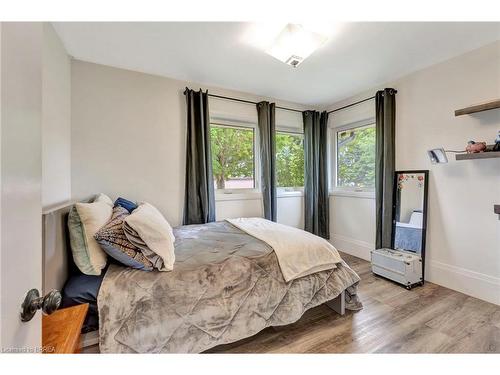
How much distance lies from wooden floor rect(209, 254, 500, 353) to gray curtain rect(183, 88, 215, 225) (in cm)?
158

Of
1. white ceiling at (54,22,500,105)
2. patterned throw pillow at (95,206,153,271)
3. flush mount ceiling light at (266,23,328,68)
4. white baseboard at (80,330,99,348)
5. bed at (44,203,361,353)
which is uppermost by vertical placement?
white ceiling at (54,22,500,105)

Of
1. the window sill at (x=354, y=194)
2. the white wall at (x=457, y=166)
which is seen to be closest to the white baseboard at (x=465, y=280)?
the white wall at (x=457, y=166)

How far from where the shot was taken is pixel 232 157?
3.31 m

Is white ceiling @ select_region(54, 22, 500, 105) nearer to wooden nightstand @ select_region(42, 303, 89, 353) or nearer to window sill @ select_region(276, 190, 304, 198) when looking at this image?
window sill @ select_region(276, 190, 304, 198)

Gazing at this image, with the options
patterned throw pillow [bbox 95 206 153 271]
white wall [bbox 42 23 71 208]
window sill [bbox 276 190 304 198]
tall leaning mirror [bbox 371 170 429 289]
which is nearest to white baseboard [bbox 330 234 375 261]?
tall leaning mirror [bbox 371 170 429 289]

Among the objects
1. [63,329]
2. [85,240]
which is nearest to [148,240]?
[85,240]

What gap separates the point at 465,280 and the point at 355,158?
1.92 metres

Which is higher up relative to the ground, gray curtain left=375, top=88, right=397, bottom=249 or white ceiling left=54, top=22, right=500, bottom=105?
white ceiling left=54, top=22, right=500, bottom=105

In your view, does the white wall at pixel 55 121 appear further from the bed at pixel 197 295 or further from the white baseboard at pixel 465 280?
the white baseboard at pixel 465 280

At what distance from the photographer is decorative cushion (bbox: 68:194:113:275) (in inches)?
57.9

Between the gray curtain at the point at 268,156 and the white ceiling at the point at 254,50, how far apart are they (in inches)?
15.9

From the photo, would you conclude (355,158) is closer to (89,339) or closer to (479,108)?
(479,108)

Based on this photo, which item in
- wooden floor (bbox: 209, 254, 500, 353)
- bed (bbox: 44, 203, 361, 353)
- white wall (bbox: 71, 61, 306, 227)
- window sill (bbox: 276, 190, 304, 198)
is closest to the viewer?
bed (bbox: 44, 203, 361, 353)

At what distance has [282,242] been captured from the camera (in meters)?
1.87
